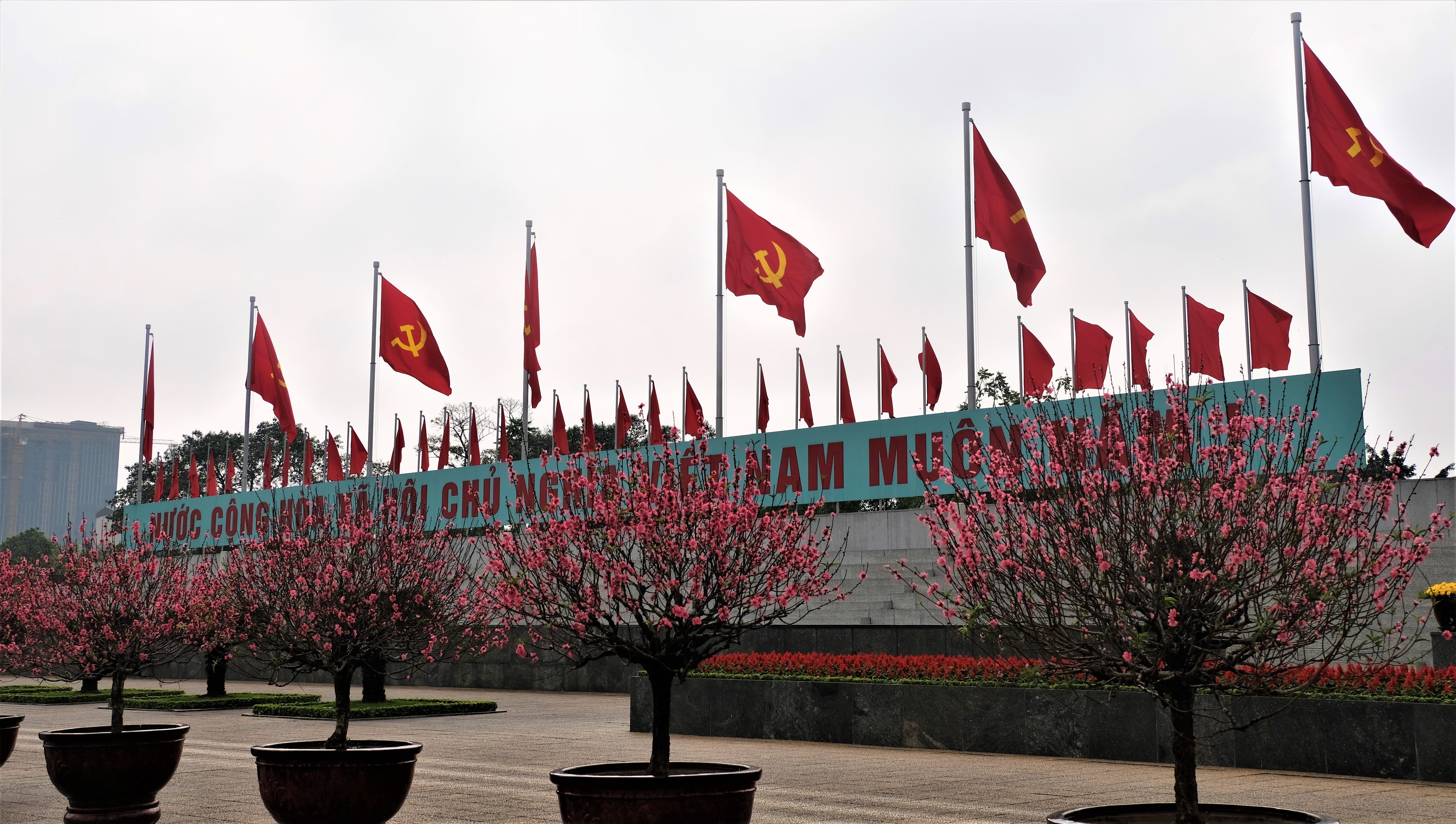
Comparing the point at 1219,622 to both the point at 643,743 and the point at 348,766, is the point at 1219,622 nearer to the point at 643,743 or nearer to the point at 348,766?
the point at 348,766

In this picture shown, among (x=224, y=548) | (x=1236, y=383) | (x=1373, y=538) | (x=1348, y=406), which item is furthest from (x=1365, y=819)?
(x=224, y=548)

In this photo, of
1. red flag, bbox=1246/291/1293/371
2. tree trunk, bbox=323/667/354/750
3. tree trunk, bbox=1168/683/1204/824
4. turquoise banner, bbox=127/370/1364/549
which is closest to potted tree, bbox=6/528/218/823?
tree trunk, bbox=323/667/354/750

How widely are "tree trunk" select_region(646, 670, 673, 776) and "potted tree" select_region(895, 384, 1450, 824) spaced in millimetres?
2212

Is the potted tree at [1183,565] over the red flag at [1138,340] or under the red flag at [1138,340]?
under

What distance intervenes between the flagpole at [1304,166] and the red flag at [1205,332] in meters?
6.62

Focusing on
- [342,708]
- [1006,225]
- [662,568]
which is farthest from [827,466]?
[662,568]

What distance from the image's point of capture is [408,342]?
99.1 ft

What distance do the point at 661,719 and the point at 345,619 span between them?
4704 mm

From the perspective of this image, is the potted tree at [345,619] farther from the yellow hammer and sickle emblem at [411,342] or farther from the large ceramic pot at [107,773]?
the yellow hammer and sickle emblem at [411,342]

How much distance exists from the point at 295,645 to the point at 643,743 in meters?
6.08

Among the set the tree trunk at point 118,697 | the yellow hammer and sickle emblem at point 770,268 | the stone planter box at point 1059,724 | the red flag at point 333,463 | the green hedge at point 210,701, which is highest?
the yellow hammer and sickle emblem at point 770,268

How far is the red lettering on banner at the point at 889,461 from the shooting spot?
25656 mm

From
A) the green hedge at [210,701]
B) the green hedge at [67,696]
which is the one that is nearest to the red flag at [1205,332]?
the green hedge at [210,701]

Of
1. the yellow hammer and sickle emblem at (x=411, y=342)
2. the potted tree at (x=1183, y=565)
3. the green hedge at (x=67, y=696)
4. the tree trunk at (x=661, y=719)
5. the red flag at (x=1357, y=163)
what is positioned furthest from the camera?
the yellow hammer and sickle emblem at (x=411, y=342)
